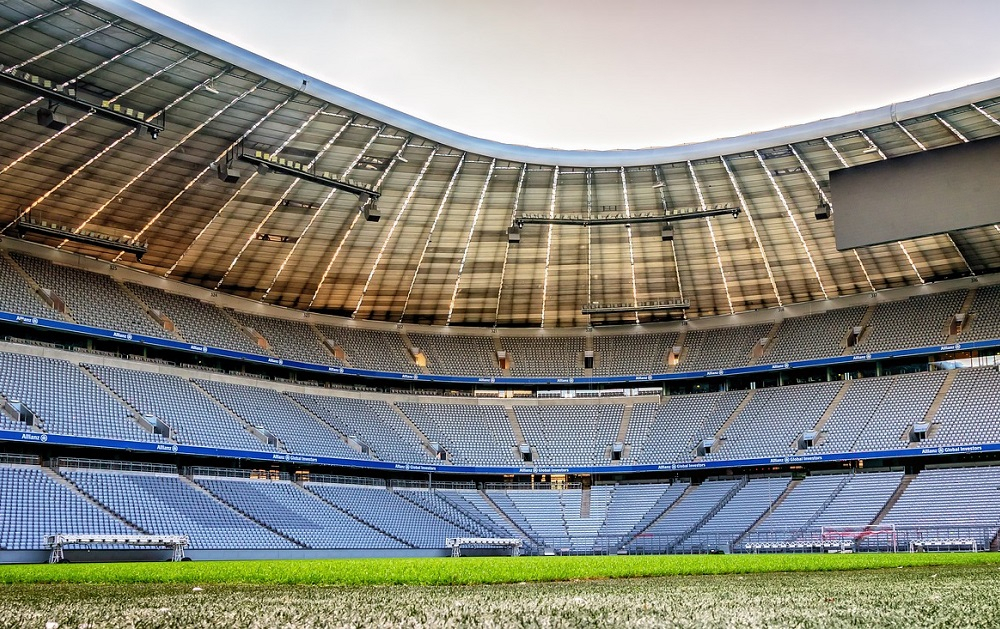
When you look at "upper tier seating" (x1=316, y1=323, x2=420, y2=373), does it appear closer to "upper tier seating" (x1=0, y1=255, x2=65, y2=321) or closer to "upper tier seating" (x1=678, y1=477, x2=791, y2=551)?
"upper tier seating" (x1=0, y1=255, x2=65, y2=321)

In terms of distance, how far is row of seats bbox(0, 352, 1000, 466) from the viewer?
44.9 metres

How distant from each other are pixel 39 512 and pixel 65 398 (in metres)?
7.30

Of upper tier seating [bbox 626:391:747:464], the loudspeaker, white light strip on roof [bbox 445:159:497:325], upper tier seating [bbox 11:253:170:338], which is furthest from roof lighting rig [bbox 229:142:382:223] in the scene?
upper tier seating [bbox 626:391:747:464]

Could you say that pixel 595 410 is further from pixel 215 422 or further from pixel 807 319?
pixel 215 422

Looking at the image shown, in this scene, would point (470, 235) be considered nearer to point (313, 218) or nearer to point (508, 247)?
point (508, 247)

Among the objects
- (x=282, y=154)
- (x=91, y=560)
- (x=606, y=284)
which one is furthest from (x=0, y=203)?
(x=606, y=284)

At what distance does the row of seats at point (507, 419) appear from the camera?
44906mm

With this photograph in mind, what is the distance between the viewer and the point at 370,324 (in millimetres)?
62781

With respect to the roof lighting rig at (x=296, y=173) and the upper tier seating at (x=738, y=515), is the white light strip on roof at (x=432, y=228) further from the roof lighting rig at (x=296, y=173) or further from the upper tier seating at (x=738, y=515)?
the upper tier seating at (x=738, y=515)

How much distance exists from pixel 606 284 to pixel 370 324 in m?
15.8

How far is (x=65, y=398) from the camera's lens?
4344cm

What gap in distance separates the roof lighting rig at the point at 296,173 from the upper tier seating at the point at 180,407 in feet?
44.3

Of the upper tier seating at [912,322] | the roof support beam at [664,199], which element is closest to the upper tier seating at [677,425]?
the roof support beam at [664,199]

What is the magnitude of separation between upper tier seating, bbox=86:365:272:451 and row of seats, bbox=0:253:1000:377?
245 centimetres
